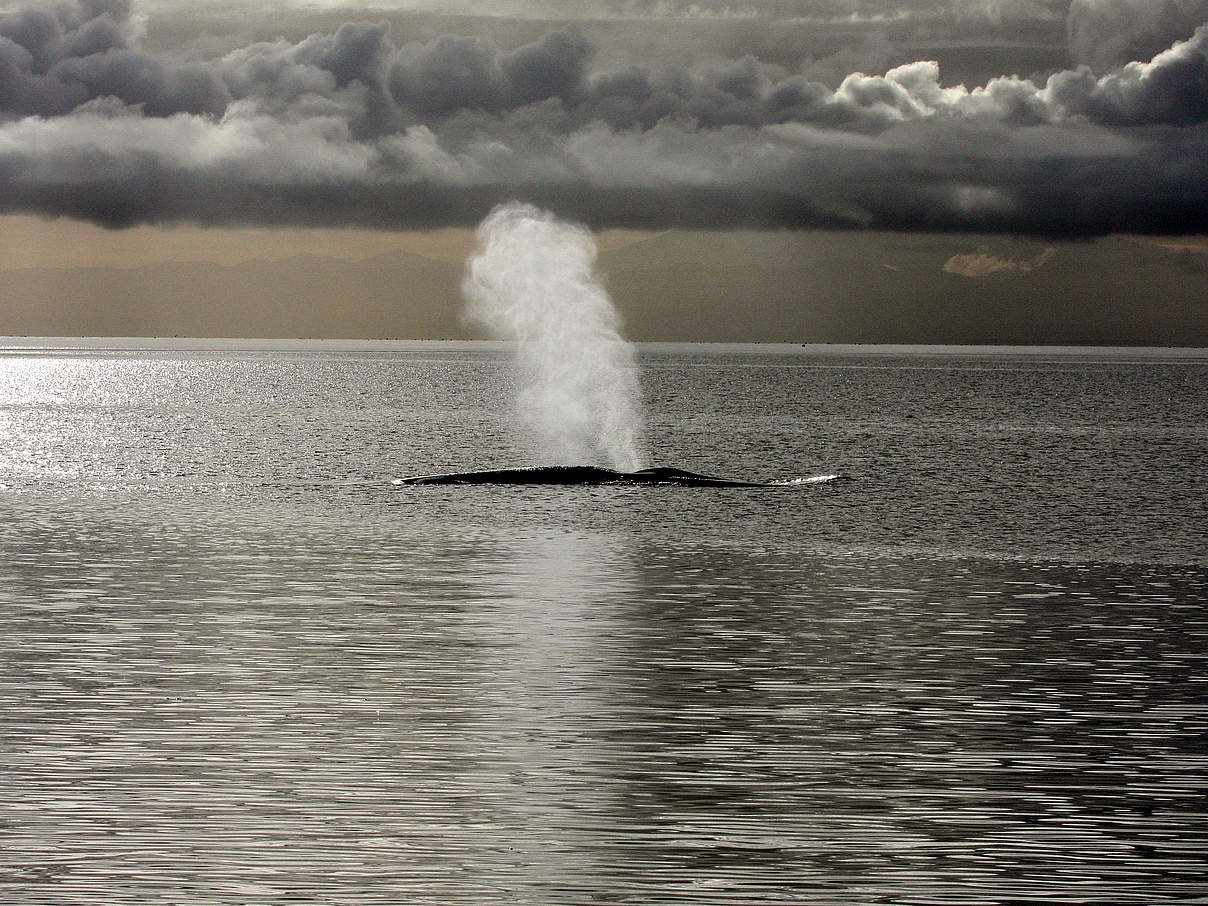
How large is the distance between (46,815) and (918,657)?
1382 cm

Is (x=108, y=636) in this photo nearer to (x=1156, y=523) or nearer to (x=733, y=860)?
(x=733, y=860)

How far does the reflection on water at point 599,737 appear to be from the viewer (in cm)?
1459

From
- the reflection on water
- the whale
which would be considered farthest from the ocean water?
the whale

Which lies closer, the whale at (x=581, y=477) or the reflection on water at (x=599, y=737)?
the reflection on water at (x=599, y=737)

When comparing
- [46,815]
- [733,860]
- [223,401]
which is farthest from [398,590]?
Answer: [223,401]

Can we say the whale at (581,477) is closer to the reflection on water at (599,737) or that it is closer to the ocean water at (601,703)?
the ocean water at (601,703)

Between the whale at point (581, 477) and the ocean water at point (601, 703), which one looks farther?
the whale at point (581, 477)

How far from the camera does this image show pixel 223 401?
170 m

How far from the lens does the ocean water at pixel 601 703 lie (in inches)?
580

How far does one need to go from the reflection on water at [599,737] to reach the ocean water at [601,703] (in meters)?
0.06

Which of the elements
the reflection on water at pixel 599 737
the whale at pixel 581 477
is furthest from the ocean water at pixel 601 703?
the whale at pixel 581 477

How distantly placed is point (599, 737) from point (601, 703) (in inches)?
78.2

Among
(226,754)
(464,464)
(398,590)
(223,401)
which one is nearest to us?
(226,754)

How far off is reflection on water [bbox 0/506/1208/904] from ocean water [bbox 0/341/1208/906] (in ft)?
0.20
